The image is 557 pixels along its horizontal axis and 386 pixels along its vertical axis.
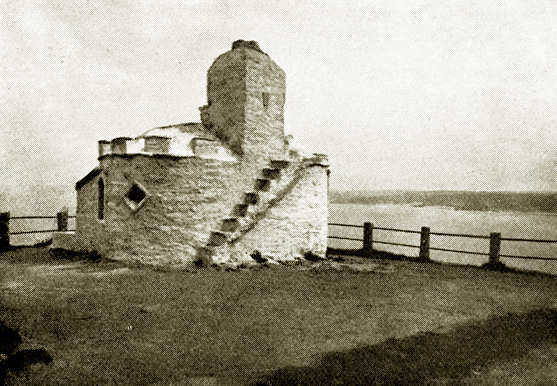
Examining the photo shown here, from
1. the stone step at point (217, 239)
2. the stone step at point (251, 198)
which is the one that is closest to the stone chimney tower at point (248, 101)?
the stone step at point (251, 198)

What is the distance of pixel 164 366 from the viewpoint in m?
4.40

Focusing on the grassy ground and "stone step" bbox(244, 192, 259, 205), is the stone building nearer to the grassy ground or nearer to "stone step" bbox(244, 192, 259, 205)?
"stone step" bbox(244, 192, 259, 205)

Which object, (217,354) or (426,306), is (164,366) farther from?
(426,306)

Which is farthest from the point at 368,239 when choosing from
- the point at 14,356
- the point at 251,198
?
the point at 14,356

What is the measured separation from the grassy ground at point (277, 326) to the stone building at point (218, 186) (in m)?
1.02

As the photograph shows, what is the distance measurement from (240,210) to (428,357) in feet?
22.7

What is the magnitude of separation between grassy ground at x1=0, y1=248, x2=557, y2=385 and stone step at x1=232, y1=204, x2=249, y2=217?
5.92 feet

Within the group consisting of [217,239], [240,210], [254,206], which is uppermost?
[254,206]

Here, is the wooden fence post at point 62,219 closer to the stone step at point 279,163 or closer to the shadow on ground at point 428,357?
the stone step at point 279,163

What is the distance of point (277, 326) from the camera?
5859 mm

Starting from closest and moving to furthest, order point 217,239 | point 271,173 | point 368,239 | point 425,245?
point 217,239 → point 271,173 → point 425,245 → point 368,239

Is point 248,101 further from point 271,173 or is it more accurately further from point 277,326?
point 277,326

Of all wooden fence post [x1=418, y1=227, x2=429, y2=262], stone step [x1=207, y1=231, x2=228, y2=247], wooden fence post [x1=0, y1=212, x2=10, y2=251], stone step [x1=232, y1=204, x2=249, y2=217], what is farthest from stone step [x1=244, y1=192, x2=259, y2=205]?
wooden fence post [x1=0, y1=212, x2=10, y2=251]

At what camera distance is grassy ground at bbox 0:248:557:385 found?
4.32 m
